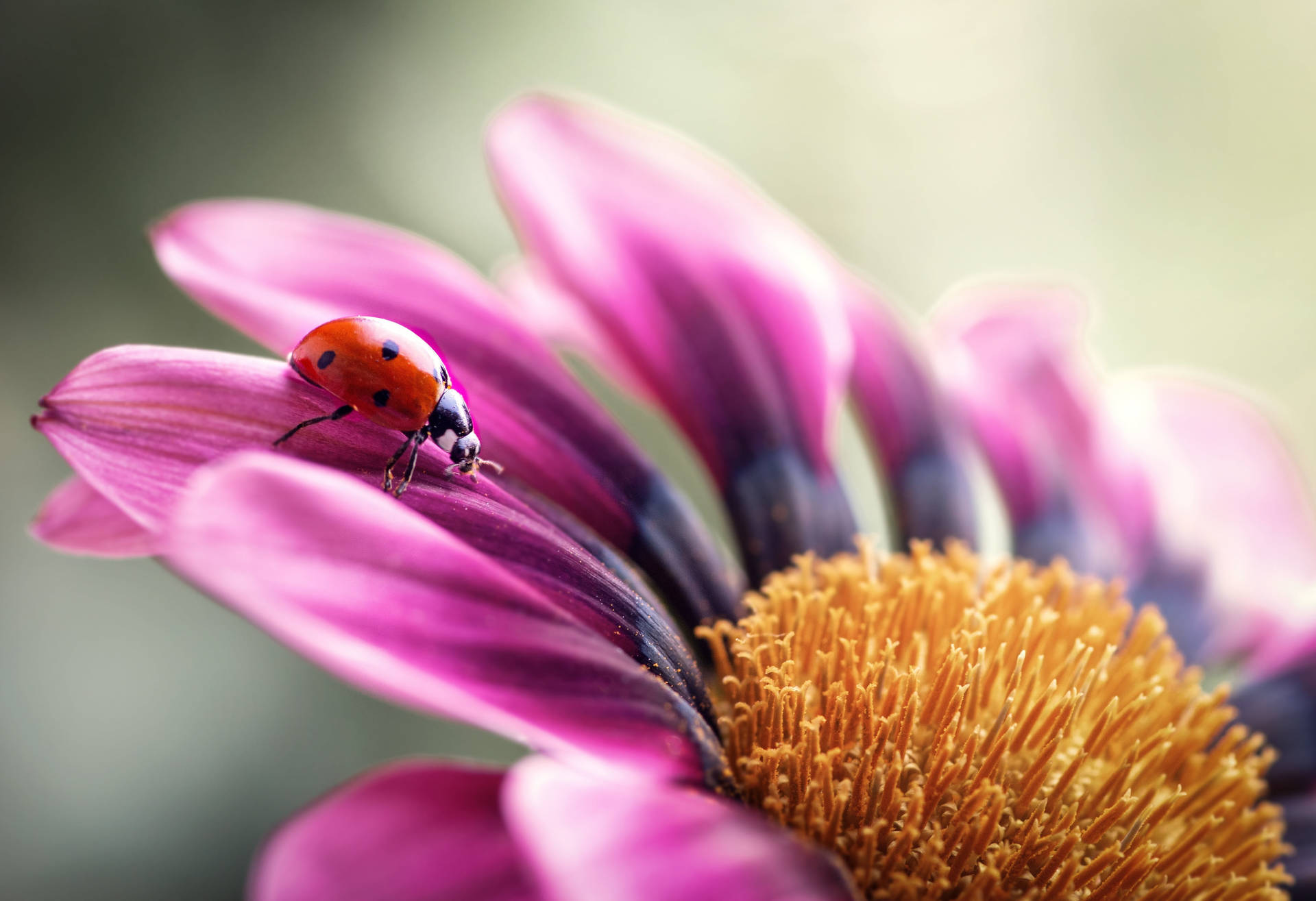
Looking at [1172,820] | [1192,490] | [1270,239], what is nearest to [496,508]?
[1172,820]

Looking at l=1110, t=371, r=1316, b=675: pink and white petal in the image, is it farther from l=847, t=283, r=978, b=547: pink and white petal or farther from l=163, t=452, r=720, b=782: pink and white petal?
l=163, t=452, r=720, b=782: pink and white petal

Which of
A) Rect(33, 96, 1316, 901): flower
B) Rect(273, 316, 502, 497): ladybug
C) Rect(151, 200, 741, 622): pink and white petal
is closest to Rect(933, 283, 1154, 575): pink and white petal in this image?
Rect(33, 96, 1316, 901): flower

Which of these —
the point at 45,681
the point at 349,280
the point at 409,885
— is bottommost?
A: the point at 45,681

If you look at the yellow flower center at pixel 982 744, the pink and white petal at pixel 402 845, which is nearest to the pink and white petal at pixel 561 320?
the yellow flower center at pixel 982 744

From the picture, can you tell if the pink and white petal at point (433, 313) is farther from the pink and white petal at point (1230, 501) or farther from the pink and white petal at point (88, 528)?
the pink and white petal at point (1230, 501)

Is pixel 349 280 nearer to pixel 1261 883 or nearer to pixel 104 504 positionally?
pixel 104 504

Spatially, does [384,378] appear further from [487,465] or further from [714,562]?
[714,562]
